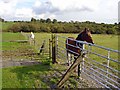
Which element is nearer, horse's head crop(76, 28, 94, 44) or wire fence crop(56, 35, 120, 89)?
wire fence crop(56, 35, 120, 89)

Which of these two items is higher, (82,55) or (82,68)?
(82,55)

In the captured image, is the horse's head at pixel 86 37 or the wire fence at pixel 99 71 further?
the horse's head at pixel 86 37

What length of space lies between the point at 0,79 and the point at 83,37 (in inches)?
122

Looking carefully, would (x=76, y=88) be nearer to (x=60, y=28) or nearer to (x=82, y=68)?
(x=82, y=68)

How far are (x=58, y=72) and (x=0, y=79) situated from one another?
202 centimetres

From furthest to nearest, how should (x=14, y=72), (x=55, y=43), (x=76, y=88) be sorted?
(x=55, y=43), (x=14, y=72), (x=76, y=88)

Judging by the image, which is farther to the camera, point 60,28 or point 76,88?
point 60,28

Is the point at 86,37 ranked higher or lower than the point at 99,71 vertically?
higher

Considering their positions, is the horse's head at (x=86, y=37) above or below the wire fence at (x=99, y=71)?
above

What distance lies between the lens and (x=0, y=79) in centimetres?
762

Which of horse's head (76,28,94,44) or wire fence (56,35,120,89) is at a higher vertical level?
horse's head (76,28,94,44)

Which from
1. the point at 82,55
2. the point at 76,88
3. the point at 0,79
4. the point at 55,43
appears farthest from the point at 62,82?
the point at 55,43

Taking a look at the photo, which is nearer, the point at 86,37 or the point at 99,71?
the point at 86,37

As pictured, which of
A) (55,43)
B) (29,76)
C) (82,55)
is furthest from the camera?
(55,43)
